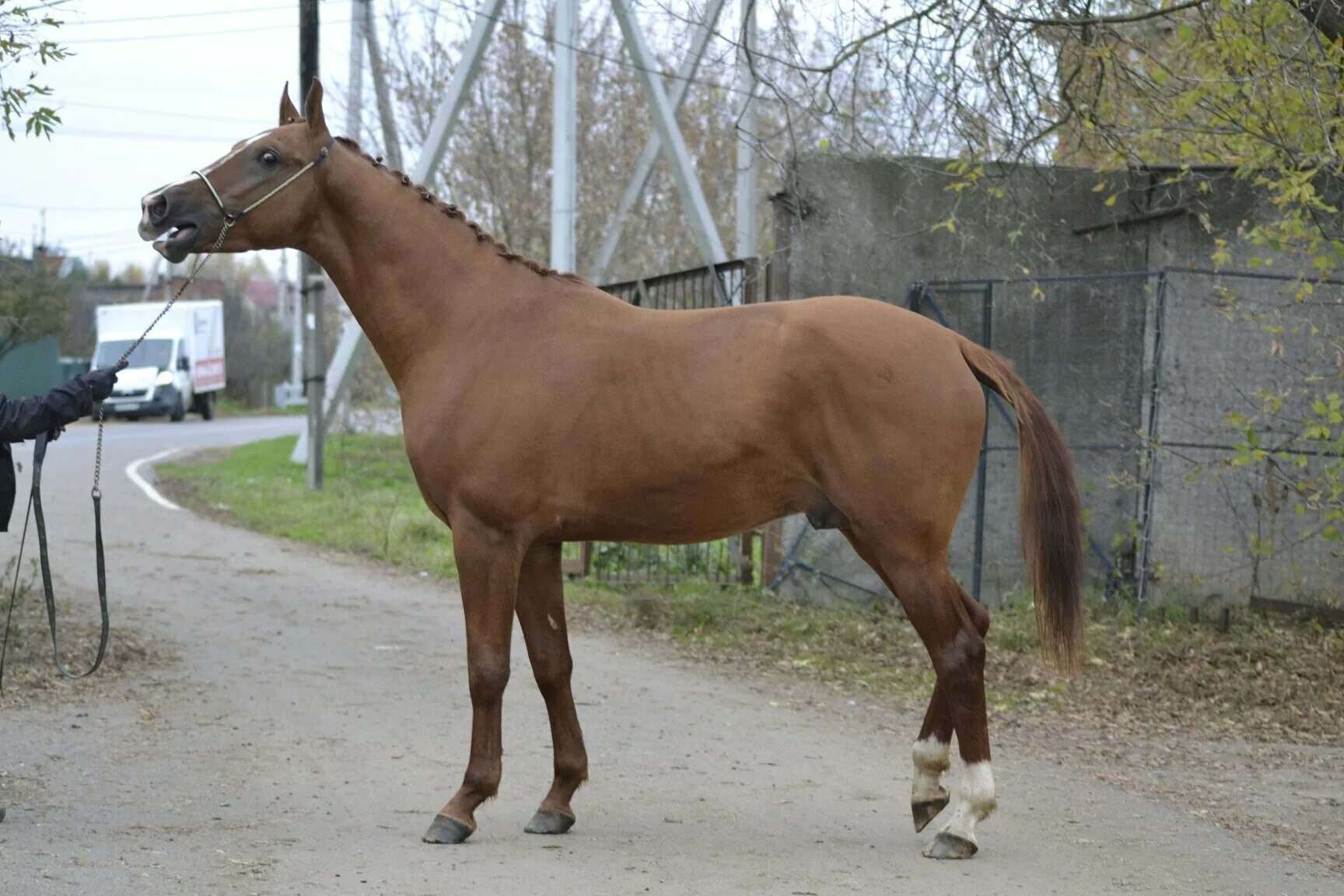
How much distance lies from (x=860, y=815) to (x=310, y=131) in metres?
3.51

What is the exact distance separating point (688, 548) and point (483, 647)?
6269mm

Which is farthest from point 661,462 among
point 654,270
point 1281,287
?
point 654,270

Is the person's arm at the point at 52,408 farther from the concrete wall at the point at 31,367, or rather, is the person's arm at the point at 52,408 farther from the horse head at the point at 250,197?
the concrete wall at the point at 31,367

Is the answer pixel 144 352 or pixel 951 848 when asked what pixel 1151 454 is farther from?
pixel 144 352

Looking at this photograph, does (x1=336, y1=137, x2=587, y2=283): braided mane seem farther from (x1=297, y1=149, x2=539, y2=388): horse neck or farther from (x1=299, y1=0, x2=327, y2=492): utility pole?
(x1=299, y1=0, x2=327, y2=492): utility pole

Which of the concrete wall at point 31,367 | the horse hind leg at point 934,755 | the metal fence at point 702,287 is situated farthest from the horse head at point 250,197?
the concrete wall at point 31,367

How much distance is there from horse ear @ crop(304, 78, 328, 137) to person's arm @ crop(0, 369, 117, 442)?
1.21 m

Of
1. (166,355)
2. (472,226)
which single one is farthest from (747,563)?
(166,355)

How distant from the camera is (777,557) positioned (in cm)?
1042

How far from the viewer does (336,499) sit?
16.6 metres

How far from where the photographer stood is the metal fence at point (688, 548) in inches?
410

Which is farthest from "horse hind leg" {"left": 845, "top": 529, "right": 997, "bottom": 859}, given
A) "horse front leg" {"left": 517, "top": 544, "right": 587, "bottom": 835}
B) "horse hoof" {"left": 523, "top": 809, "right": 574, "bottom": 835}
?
"horse hoof" {"left": 523, "top": 809, "right": 574, "bottom": 835}

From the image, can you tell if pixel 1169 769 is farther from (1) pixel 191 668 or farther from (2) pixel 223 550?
(2) pixel 223 550

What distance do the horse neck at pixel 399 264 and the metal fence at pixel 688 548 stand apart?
4.99 m
